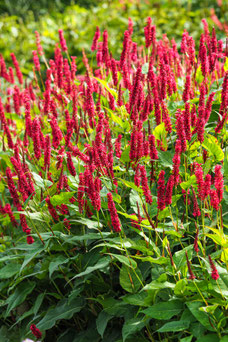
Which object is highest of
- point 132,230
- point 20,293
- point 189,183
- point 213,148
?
point 213,148

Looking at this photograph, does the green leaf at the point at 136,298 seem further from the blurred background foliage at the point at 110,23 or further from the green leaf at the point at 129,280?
the blurred background foliage at the point at 110,23

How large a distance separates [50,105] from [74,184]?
83 cm

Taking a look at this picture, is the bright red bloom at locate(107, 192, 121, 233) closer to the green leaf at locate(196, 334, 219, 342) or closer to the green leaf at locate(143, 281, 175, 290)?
the green leaf at locate(143, 281, 175, 290)

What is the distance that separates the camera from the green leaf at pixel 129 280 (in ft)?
7.45

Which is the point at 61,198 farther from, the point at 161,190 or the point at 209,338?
the point at 209,338

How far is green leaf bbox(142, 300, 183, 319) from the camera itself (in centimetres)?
207

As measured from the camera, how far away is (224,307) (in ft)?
7.02

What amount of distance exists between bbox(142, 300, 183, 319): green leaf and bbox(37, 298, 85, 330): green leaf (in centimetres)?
59

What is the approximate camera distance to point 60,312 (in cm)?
256

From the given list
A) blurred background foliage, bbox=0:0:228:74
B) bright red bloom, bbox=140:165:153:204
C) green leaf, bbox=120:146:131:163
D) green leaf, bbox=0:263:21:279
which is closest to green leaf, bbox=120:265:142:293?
bright red bloom, bbox=140:165:153:204

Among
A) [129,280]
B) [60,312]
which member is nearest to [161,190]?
[129,280]

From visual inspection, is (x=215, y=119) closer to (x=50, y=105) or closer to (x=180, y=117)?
(x=180, y=117)

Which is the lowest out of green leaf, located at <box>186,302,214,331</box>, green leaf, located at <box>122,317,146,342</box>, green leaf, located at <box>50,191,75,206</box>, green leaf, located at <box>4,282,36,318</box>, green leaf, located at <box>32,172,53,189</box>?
green leaf, located at <box>122,317,146,342</box>

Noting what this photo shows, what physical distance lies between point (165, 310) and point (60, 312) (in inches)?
28.8
